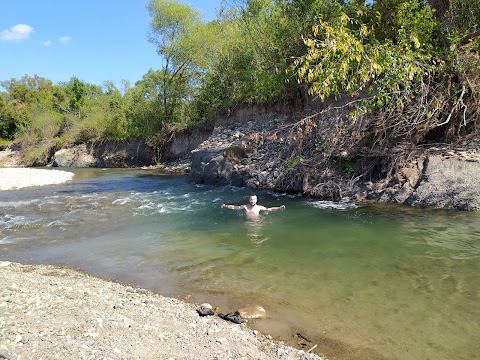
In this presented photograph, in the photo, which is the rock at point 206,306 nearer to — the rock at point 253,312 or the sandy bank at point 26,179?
the rock at point 253,312

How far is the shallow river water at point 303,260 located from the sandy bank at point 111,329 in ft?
1.70

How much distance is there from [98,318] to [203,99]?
24080mm

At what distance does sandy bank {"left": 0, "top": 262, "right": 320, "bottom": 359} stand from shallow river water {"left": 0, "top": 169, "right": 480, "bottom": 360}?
1.70 ft

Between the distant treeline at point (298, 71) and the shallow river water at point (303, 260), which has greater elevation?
the distant treeline at point (298, 71)

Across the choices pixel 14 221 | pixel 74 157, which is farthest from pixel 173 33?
pixel 14 221


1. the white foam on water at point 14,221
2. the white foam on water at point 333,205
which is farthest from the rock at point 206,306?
the white foam on water at point 14,221

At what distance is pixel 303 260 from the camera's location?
707 cm

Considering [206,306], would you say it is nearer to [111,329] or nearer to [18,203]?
[111,329]

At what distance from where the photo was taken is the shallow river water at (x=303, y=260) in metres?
4.59

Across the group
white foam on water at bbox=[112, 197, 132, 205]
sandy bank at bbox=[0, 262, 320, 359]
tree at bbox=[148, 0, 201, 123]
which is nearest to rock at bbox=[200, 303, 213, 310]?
sandy bank at bbox=[0, 262, 320, 359]

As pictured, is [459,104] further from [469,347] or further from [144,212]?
[144,212]

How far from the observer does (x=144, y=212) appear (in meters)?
11.9

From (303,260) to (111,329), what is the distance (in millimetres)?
3958

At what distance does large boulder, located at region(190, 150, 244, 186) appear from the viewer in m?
16.4
